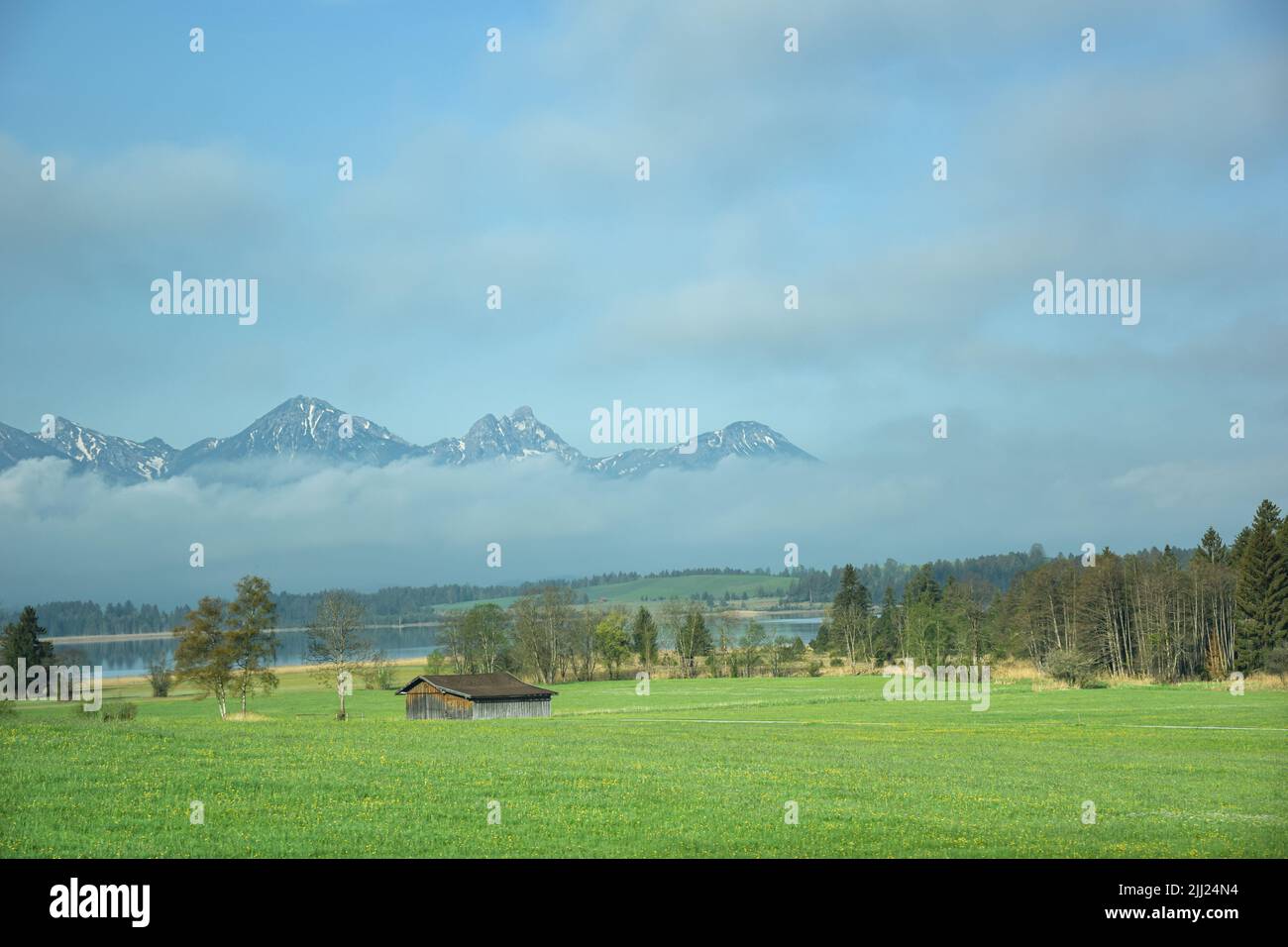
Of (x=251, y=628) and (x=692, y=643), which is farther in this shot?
(x=692, y=643)

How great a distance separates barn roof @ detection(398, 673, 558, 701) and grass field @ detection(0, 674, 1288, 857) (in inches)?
330

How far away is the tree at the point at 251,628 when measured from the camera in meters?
78.1

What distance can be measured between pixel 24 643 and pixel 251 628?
100.0 ft

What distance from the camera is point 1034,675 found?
116 metres

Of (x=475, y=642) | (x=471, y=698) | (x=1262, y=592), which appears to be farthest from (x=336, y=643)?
(x=1262, y=592)

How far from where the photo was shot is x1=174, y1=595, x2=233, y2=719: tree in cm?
7762

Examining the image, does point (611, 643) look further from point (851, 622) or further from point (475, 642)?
point (851, 622)

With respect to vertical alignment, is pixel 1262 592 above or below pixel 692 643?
above

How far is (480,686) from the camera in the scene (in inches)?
3022

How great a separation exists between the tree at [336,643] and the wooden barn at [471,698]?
842cm
